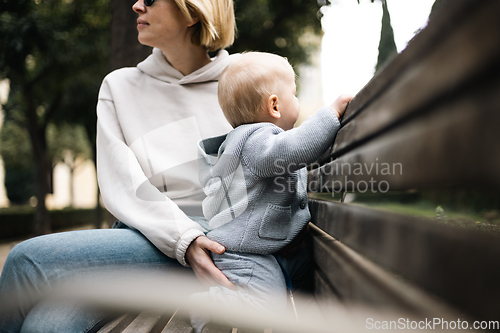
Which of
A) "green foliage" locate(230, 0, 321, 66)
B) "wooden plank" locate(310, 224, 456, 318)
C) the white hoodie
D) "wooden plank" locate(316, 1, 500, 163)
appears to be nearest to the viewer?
"wooden plank" locate(316, 1, 500, 163)

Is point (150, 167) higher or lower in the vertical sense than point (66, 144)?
lower

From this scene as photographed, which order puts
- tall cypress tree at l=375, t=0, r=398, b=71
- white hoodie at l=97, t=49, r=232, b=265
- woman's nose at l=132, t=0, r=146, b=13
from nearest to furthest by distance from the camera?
1. tall cypress tree at l=375, t=0, r=398, b=71
2. white hoodie at l=97, t=49, r=232, b=265
3. woman's nose at l=132, t=0, r=146, b=13

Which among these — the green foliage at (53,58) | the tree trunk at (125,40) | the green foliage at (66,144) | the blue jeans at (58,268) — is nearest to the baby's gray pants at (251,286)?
the blue jeans at (58,268)

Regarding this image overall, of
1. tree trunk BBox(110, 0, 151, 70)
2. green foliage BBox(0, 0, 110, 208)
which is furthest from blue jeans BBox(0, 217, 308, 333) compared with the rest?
green foliage BBox(0, 0, 110, 208)

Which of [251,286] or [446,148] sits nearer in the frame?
[446,148]

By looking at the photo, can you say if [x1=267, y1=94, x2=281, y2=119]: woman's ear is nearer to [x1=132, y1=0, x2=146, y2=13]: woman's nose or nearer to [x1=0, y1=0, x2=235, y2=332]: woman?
[x1=0, y1=0, x2=235, y2=332]: woman

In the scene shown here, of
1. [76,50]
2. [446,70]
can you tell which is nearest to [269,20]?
[76,50]

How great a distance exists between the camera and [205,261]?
1.41 m

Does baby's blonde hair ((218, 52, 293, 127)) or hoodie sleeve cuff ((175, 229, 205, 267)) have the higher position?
baby's blonde hair ((218, 52, 293, 127))

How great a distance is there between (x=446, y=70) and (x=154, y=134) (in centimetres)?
162

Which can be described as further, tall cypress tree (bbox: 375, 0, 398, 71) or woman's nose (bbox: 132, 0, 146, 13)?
woman's nose (bbox: 132, 0, 146, 13)

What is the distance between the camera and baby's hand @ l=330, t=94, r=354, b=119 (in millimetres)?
1262

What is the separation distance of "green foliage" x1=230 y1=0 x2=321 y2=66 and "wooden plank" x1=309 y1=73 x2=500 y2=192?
244 inches

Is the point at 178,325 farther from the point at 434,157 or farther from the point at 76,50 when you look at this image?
the point at 76,50
